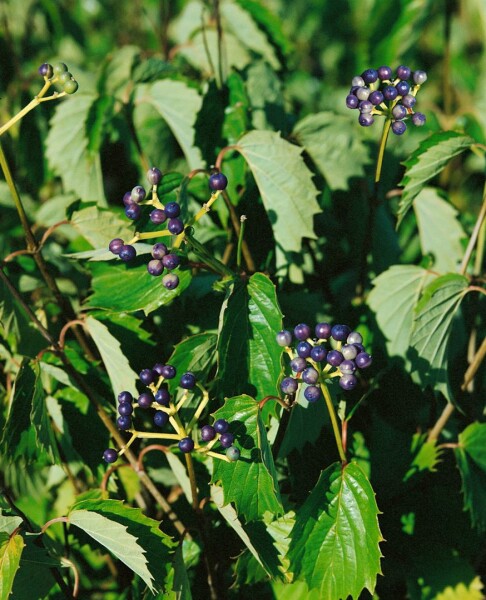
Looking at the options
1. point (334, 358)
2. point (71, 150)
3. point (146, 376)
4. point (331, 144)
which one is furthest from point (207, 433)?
point (71, 150)

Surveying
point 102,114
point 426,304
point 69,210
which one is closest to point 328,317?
point 426,304

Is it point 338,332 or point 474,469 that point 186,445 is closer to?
point 338,332

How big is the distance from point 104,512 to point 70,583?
1.78ft

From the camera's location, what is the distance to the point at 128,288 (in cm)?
155

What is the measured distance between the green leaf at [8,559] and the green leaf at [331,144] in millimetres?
1271

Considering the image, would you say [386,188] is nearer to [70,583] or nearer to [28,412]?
[28,412]

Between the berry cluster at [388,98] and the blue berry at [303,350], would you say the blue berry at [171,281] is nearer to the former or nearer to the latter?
the blue berry at [303,350]

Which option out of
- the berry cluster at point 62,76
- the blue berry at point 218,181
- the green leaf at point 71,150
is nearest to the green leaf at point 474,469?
the blue berry at point 218,181

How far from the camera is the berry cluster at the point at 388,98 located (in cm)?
133

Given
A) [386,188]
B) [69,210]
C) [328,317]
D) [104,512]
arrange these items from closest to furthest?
[104,512] < [69,210] < [328,317] < [386,188]

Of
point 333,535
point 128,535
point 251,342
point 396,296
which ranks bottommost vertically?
point 333,535

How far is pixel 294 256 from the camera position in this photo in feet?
6.12

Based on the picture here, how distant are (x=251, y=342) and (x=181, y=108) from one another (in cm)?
89

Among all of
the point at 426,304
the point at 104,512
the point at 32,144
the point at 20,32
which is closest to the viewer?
the point at 104,512
